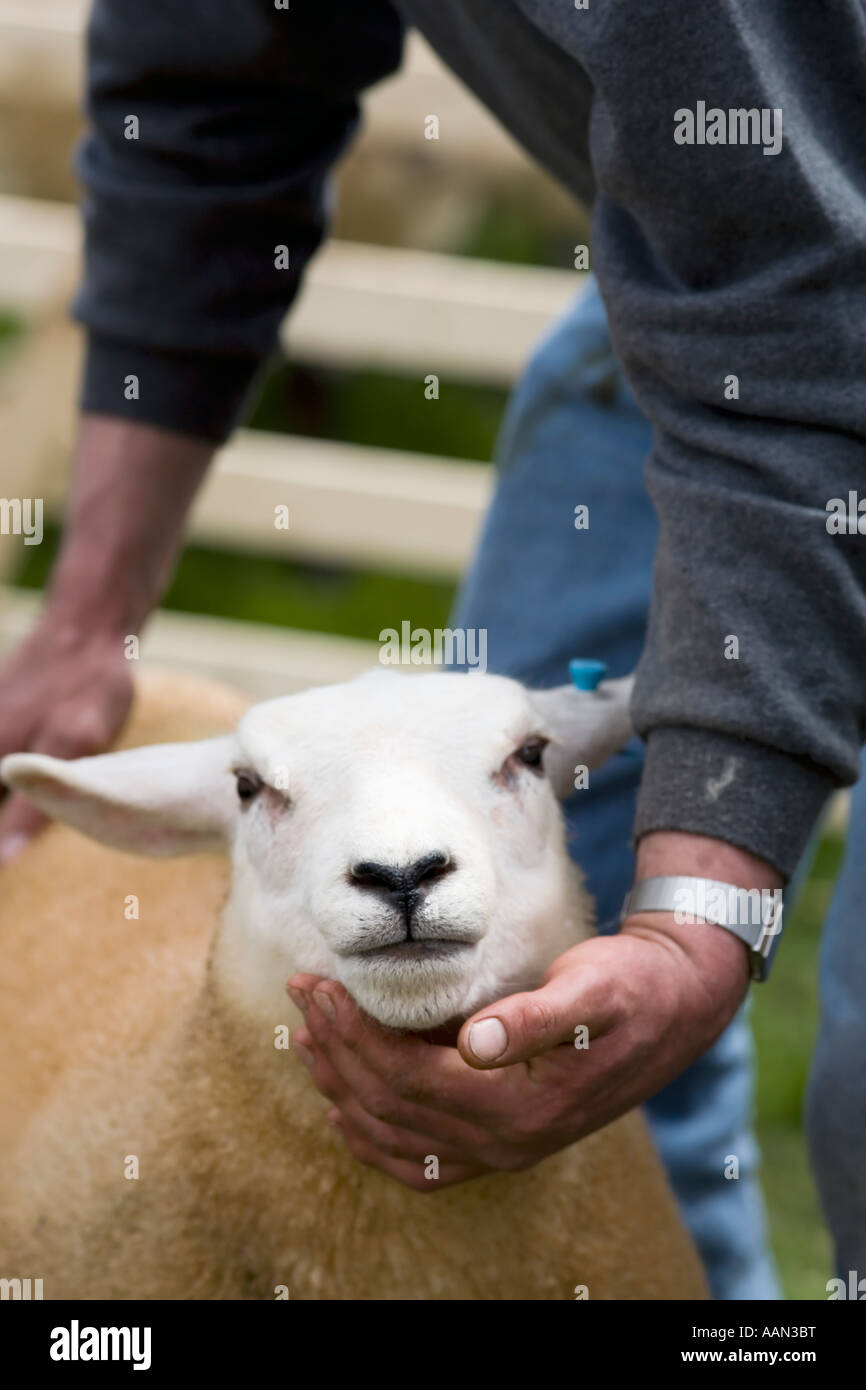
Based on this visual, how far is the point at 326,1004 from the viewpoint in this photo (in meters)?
1.33

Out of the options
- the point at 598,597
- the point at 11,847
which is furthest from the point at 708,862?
the point at 11,847

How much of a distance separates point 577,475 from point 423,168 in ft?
8.23

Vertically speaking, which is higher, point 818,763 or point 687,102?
point 687,102

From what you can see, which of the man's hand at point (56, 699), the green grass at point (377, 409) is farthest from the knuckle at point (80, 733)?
the green grass at point (377, 409)

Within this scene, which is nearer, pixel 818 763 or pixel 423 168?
pixel 818 763

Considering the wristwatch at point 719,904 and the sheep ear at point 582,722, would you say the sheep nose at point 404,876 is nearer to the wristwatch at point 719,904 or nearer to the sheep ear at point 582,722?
the wristwatch at point 719,904

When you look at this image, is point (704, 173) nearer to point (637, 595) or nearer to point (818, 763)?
point (818, 763)

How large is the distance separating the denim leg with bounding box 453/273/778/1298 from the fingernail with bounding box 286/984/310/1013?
0.79m

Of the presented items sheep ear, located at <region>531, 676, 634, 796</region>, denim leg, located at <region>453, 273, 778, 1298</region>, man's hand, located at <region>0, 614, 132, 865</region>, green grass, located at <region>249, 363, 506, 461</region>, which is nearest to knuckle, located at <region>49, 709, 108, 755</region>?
man's hand, located at <region>0, 614, 132, 865</region>

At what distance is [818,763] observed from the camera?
1389 millimetres

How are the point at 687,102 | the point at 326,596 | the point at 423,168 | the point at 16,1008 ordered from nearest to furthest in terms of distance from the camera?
the point at 687,102 → the point at 16,1008 → the point at 423,168 → the point at 326,596

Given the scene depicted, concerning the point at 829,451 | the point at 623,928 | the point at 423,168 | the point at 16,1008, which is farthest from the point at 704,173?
the point at 423,168

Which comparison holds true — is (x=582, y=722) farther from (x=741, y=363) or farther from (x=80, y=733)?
(x=80, y=733)

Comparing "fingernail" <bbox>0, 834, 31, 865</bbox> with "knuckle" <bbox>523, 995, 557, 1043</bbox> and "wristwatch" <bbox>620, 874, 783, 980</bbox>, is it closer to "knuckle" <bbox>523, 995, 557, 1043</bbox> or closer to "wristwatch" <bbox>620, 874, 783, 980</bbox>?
"wristwatch" <bbox>620, 874, 783, 980</bbox>
